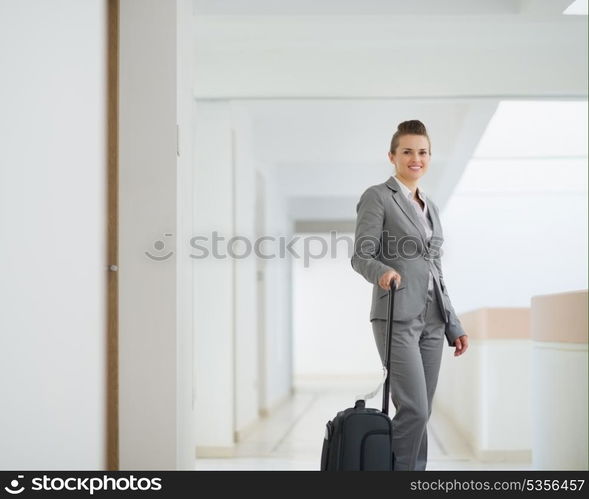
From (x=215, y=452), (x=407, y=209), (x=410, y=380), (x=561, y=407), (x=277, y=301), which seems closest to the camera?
(x=410, y=380)

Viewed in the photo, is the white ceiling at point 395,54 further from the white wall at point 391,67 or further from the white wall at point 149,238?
the white wall at point 149,238

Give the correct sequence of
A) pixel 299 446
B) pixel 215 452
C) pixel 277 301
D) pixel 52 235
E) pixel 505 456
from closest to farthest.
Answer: pixel 52 235
pixel 505 456
pixel 215 452
pixel 299 446
pixel 277 301

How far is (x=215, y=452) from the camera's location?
17.7 feet

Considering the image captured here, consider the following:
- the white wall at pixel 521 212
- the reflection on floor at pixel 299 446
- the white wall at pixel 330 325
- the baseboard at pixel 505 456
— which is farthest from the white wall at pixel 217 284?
the white wall at pixel 330 325

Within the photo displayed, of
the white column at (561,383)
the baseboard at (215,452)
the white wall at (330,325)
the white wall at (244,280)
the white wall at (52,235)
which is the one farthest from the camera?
the white wall at (330,325)

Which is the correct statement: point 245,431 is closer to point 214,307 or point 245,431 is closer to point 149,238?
point 214,307

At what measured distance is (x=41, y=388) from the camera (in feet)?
7.23

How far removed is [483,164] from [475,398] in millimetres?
2151

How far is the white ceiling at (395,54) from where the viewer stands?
4.25 m

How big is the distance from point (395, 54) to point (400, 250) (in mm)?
2471

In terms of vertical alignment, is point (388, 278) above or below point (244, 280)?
below

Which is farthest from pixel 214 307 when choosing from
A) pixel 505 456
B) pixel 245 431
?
pixel 505 456
